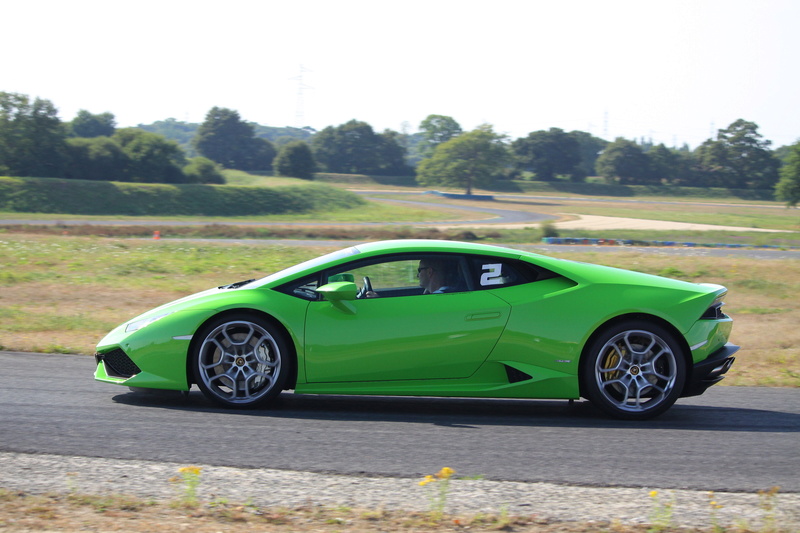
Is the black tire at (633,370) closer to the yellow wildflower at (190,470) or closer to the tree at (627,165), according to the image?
the yellow wildflower at (190,470)

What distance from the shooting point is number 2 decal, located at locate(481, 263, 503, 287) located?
5.67 m

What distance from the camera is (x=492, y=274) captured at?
5.69 m

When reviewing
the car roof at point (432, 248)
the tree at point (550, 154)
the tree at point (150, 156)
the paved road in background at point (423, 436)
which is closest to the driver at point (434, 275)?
the car roof at point (432, 248)

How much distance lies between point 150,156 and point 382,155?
55.9 metres

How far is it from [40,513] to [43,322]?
288 inches

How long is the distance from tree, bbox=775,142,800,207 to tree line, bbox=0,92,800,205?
25422 millimetres

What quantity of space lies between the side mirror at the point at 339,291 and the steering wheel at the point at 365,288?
0.12 m

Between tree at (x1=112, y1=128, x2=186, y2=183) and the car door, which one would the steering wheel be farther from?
tree at (x1=112, y1=128, x2=186, y2=183)

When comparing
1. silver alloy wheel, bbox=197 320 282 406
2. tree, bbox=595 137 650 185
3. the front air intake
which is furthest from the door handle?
tree, bbox=595 137 650 185

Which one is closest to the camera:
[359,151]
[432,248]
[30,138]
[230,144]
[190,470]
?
[190,470]

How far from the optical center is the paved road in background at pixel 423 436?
4.32m

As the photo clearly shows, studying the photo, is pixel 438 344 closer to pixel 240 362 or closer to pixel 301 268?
pixel 301 268

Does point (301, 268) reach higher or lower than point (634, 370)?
higher

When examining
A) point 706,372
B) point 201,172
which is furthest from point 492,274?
point 201,172
